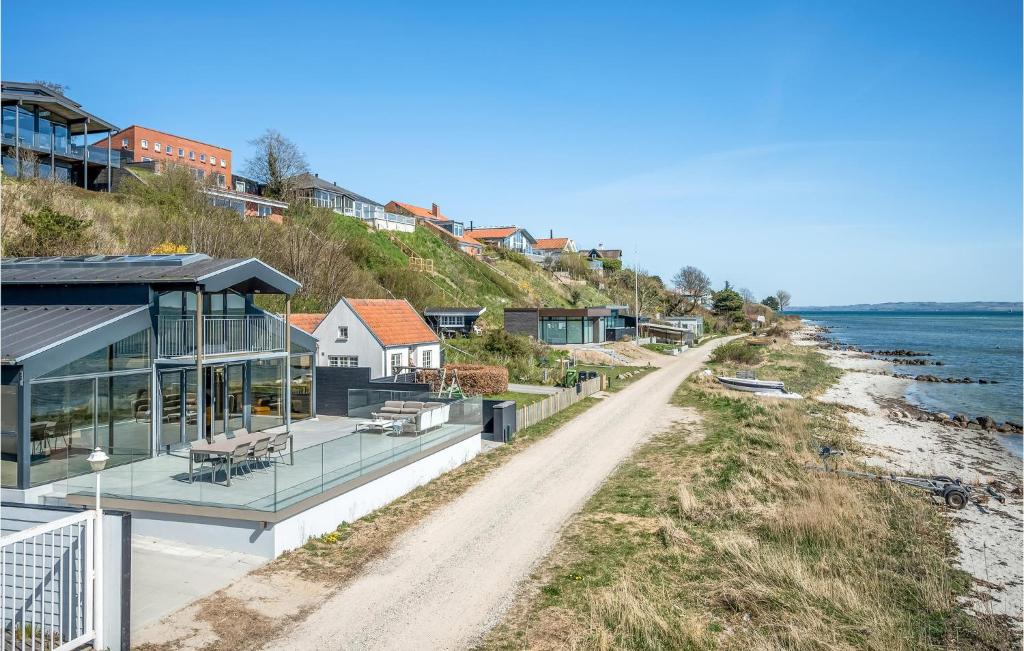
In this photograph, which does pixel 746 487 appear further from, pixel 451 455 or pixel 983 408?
pixel 983 408

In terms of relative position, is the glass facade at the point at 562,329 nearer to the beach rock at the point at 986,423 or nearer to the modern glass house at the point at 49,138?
the beach rock at the point at 986,423

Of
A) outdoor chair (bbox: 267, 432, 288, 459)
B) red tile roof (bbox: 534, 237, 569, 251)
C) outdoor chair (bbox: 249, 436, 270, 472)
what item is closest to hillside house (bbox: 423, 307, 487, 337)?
outdoor chair (bbox: 267, 432, 288, 459)

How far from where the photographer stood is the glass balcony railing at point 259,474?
1188cm

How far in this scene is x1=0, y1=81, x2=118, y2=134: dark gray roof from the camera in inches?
1412

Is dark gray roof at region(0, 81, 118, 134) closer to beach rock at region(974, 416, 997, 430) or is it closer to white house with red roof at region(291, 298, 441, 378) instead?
white house with red roof at region(291, 298, 441, 378)

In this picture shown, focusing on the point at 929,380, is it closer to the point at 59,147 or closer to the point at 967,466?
the point at 967,466

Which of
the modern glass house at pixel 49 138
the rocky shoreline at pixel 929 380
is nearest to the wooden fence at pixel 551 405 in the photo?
the rocky shoreline at pixel 929 380

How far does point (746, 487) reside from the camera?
53.8ft

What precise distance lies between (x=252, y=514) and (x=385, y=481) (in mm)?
3899

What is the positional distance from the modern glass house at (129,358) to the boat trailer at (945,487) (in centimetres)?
1650

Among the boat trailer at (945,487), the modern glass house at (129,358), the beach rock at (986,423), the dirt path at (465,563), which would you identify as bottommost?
the beach rock at (986,423)

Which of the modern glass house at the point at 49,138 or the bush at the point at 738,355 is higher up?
the modern glass house at the point at 49,138

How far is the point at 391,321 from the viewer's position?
28.7 m

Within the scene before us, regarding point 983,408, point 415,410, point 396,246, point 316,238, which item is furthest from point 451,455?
point 396,246
